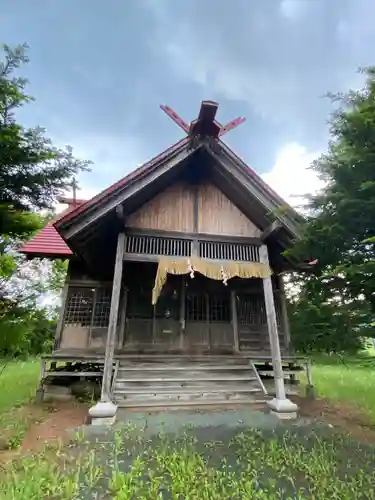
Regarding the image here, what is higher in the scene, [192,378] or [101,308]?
[101,308]

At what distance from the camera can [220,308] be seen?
8.81 metres

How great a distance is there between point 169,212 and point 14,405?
5.24 m

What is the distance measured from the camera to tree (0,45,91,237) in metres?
3.03

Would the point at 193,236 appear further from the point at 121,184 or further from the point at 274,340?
the point at 274,340

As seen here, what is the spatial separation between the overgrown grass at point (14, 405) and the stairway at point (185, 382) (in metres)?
1.61

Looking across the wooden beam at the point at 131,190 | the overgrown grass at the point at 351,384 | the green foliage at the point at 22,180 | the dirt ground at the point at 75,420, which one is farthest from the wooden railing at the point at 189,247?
the dirt ground at the point at 75,420

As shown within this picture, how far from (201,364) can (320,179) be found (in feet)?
16.8

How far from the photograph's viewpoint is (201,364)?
22.9 feet

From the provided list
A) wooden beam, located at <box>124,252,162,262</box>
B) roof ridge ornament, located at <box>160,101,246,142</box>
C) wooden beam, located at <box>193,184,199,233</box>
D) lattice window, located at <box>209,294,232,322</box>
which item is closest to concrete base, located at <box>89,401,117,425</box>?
wooden beam, located at <box>124,252,162,262</box>

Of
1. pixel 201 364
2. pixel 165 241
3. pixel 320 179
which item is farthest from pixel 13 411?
pixel 320 179

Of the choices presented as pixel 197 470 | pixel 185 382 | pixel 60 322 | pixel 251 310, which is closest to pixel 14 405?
pixel 60 322

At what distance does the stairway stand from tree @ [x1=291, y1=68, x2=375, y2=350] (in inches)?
131

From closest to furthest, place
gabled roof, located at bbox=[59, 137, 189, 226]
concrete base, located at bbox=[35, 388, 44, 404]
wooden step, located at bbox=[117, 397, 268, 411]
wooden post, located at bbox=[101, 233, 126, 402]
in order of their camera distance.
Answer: wooden post, located at bbox=[101, 233, 126, 402]
wooden step, located at bbox=[117, 397, 268, 411]
gabled roof, located at bbox=[59, 137, 189, 226]
concrete base, located at bbox=[35, 388, 44, 404]

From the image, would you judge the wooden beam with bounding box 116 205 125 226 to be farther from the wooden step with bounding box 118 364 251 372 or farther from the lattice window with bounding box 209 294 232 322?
the lattice window with bounding box 209 294 232 322
